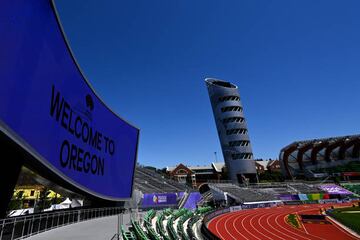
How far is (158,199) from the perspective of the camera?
41.9m

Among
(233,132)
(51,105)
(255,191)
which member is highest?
(233,132)

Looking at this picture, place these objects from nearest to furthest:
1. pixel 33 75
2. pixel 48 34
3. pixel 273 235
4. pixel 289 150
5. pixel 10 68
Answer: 1. pixel 10 68
2. pixel 33 75
3. pixel 48 34
4. pixel 273 235
5. pixel 289 150

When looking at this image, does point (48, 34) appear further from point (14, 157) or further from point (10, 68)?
point (14, 157)

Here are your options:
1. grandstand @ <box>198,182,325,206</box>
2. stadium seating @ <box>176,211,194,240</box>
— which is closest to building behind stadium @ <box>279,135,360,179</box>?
grandstand @ <box>198,182,325,206</box>

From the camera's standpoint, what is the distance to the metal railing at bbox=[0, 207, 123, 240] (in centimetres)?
1081

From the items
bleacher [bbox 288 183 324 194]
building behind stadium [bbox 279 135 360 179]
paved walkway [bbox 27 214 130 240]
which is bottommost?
paved walkway [bbox 27 214 130 240]

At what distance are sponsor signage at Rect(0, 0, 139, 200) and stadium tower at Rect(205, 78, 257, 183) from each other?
5656 centimetres

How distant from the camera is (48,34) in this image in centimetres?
1369

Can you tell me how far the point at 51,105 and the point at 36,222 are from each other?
245 inches

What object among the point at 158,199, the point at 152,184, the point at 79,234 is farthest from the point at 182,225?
the point at 152,184

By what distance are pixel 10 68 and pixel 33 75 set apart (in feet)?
6.83

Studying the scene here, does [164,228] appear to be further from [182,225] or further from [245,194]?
[245,194]

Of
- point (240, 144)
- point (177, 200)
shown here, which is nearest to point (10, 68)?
point (177, 200)

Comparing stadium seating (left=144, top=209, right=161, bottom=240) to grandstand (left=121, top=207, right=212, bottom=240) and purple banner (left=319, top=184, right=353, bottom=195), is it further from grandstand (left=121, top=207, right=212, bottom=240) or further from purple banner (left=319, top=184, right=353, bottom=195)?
purple banner (left=319, top=184, right=353, bottom=195)
